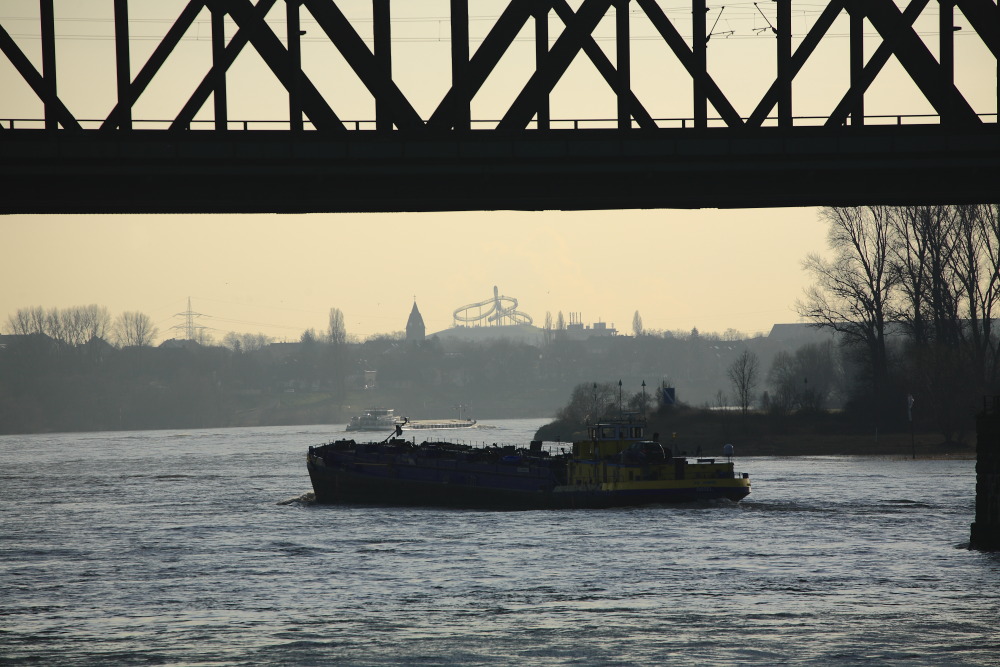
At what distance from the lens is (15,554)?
51.9 m

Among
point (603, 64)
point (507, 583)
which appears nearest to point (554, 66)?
point (603, 64)

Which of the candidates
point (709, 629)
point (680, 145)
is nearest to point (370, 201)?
point (680, 145)

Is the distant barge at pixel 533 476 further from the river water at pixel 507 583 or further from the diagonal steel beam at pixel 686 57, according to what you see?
the diagonal steel beam at pixel 686 57

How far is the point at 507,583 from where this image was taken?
41531mm

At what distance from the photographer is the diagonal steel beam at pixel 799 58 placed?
2631cm

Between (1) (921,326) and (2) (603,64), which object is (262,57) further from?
(1) (921,326)

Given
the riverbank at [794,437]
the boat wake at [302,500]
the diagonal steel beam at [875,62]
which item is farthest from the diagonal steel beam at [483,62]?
the riverbank at [794,437]

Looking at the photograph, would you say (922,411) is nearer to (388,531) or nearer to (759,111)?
(388,531)

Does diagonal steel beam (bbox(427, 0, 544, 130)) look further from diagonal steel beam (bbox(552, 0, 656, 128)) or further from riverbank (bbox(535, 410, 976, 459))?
riverbank (bbox(535, 410, 976, 459))

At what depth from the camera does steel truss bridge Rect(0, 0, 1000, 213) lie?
25.9 metres

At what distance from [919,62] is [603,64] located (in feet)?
22.4

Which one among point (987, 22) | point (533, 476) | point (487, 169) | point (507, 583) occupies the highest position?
point (987, 22)

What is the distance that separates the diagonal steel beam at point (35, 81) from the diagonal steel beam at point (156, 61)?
0.75 meters

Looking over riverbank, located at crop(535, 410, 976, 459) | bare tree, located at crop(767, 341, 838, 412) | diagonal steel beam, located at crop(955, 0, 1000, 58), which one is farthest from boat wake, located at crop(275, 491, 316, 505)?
bare tree, located at crop(767, 341, 838, 412)
